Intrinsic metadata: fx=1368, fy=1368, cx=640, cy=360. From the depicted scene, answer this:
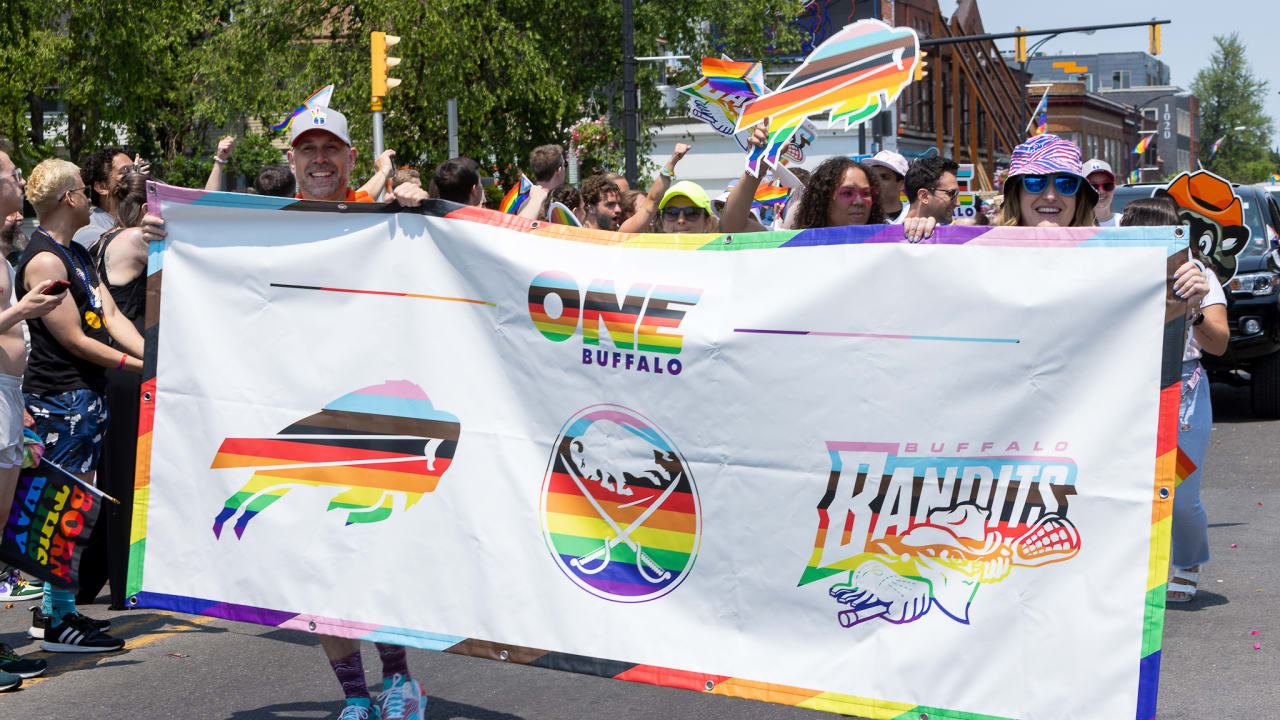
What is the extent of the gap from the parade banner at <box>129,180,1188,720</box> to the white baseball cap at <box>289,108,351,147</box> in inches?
13.4

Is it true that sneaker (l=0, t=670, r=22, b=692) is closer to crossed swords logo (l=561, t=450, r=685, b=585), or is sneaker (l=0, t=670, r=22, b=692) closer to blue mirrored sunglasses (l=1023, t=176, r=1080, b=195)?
crossed swords logo (l=561, t=450, r=685, b=585)

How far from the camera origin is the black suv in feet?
40.3

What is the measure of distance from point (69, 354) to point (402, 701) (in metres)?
2.50

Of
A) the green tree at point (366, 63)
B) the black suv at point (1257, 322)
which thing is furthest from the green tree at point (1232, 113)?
the black suv at point (1257, 322)

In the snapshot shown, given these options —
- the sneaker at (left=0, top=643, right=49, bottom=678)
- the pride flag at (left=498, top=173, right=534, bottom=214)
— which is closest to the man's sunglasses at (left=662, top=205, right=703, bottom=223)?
the pride flag at (left=498, top=173, right=534, bottom=214)

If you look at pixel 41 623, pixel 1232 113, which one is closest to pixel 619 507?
pixel 41 623

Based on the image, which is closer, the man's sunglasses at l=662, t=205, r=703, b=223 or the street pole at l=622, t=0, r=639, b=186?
the man's sunglasses at l=662, t=205, r=703, b=223

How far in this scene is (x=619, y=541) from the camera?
413 cm

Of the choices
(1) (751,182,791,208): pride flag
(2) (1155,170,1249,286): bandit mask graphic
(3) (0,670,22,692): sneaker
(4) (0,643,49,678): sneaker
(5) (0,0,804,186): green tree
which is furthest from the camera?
(5) (0,0,804,186): green tree

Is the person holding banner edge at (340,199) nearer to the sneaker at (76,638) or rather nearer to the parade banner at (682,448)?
the parade banner at (682,448)

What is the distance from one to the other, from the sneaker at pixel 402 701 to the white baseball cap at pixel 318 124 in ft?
6.13

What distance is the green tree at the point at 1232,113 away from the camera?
111 m

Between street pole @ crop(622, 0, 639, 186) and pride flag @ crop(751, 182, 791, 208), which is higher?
street pole @ crop(622, 0, 639, 186)

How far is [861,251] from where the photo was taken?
12.5 ft
